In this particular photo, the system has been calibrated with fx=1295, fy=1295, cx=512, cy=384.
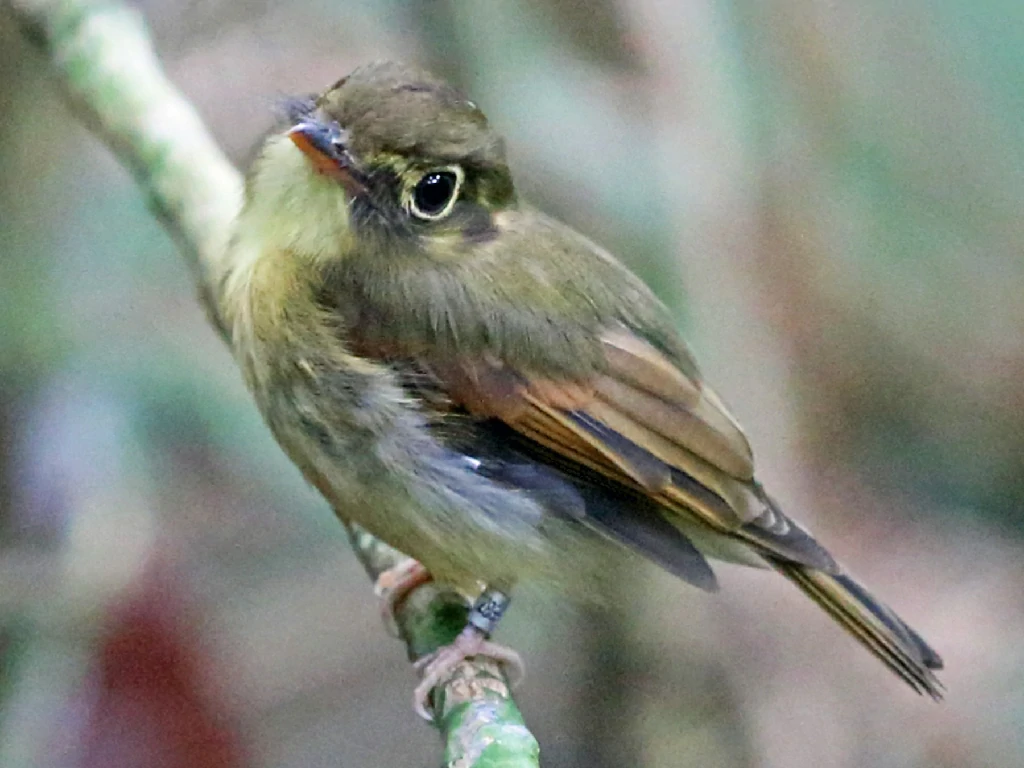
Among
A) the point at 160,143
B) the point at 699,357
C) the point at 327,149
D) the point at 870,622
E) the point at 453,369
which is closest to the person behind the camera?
the point at 327,149

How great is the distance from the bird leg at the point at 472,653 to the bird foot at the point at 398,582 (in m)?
0.13

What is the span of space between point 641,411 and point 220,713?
1283 mm

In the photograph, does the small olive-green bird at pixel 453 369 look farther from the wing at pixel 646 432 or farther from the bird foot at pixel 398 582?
the bird foot at pixel 398 582

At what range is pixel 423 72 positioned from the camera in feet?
6.63

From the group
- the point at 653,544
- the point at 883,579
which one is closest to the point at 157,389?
the point at 653,544

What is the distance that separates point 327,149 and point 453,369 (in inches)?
15.3

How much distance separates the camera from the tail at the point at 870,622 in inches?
86.7

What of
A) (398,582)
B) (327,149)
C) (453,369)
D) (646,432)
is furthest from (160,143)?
(646,432)

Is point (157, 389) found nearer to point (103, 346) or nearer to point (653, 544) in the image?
point (103, 346)

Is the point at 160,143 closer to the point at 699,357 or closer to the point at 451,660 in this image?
the point at 451,660

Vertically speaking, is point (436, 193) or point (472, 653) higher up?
point (436, 193)

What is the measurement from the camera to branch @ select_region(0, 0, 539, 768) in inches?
90.7

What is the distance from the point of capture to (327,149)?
6.18 feet

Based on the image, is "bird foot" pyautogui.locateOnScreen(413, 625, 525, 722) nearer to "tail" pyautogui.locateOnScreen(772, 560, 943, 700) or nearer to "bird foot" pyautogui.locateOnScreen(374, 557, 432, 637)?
"bird foot" pyautogui.locateOnScreen(374, 557, 432, 637)
